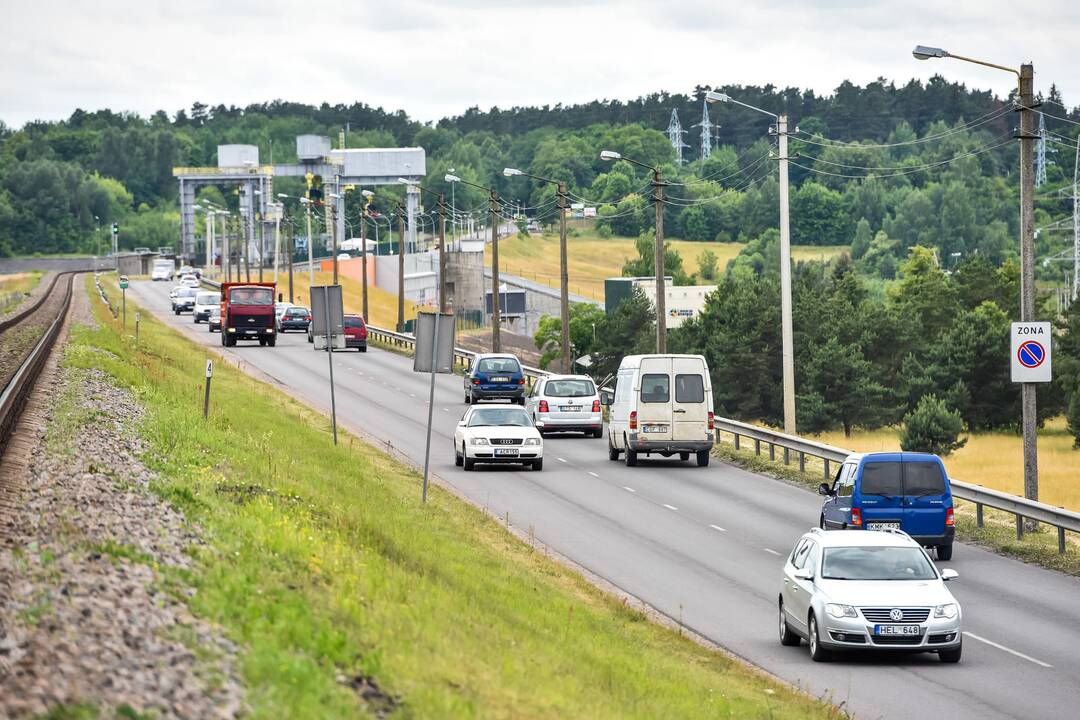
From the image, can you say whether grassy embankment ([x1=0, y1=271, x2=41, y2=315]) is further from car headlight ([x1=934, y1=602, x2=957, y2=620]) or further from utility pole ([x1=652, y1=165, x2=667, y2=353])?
car headlight ([x1=934, y1=602, x2=957, y2=620])

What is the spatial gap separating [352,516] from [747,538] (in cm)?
984

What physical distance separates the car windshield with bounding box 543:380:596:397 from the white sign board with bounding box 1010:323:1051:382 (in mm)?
19939

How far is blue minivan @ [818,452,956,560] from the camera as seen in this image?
25.0 metres

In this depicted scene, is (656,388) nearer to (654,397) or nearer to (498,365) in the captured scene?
(654,397)

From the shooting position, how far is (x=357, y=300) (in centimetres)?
13162

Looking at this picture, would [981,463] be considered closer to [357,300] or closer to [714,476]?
[714,476]

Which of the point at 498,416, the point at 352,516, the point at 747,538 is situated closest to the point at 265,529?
the point at 352,516

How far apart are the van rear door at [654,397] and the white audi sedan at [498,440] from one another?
8.12ft

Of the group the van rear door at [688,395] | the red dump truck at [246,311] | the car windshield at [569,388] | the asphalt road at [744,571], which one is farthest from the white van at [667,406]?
the red dump truck at [246,311]

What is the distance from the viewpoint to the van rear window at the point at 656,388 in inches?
1491

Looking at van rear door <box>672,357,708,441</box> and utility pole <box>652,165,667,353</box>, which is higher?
utility pole <box>652,165,667,353</box>

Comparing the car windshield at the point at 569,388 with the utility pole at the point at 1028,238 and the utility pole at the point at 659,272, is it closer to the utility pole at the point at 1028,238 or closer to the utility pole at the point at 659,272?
the utility pole at the point at 659,272

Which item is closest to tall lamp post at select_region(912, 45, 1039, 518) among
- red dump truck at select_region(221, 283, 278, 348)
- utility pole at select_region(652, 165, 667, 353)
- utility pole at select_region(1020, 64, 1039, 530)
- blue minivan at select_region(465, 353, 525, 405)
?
utility pole at select_region(1020, 64, 1039, 530)

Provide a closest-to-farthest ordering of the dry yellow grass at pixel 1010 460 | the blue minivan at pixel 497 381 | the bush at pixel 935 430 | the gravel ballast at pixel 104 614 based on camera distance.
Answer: the gravel ballast at pixel 104 614 → the dry yellow grass at pixel 1010 460 → the blue minivan at pixel 497 381 → the bush at pixel 935 430
